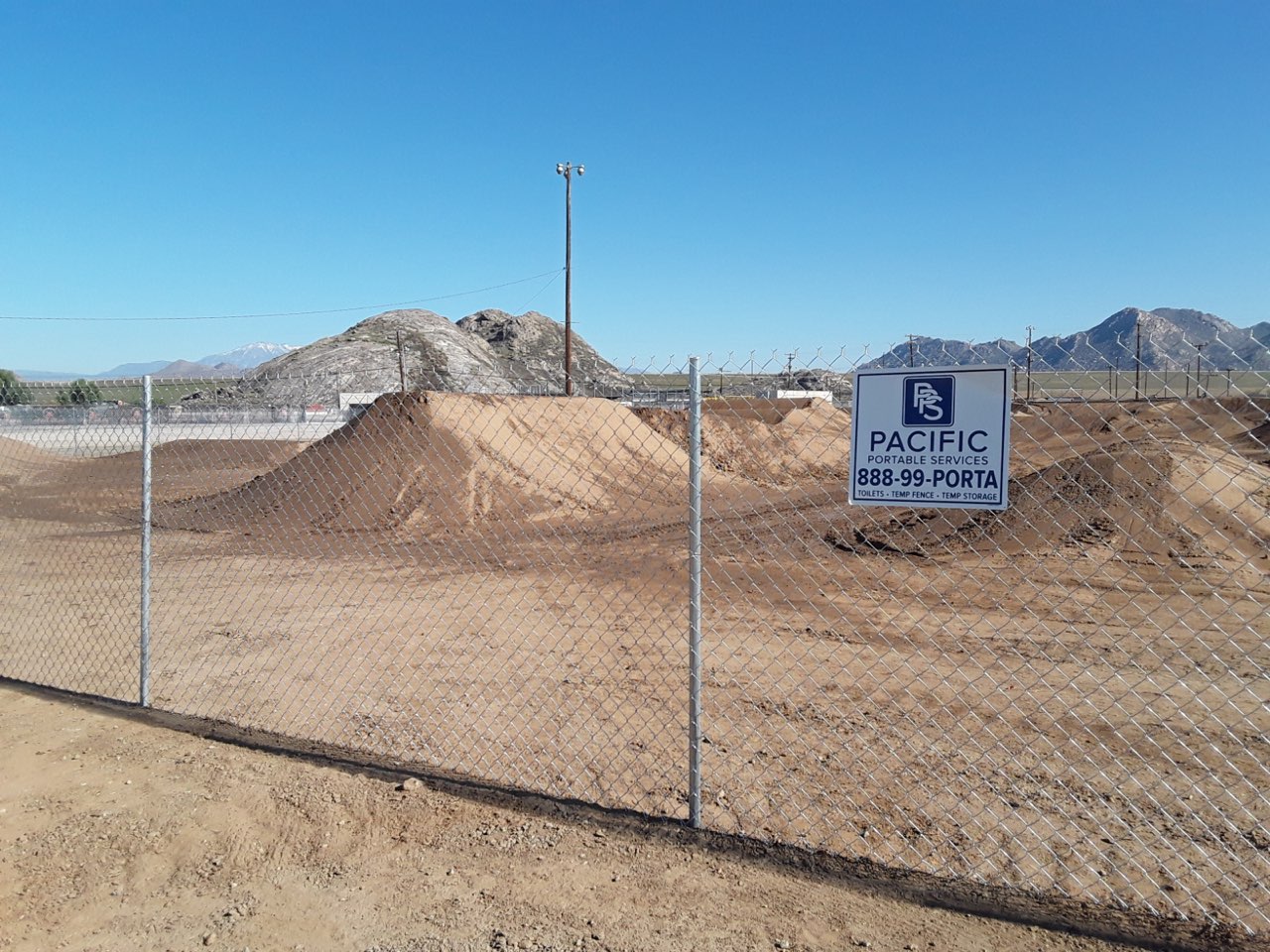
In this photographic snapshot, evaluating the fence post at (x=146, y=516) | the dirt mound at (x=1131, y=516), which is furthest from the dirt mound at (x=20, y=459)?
the dirt mound at (x=1131, y=516)

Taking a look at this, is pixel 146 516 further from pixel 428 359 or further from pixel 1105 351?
pixel 428 359

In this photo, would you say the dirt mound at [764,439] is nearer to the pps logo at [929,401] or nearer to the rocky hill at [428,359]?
the pps logo at [929,401]

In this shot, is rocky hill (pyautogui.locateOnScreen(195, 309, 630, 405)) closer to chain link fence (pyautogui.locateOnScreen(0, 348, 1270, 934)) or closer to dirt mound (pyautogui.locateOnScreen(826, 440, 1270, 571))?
chain link fence (pyautogui.locateOnScreen(0, 348, 1270, 934))

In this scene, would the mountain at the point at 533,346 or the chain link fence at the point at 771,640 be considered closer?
the chain link fence at the point at 771,640

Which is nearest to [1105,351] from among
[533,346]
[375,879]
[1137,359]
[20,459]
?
[1137,359]

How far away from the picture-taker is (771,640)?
859cm

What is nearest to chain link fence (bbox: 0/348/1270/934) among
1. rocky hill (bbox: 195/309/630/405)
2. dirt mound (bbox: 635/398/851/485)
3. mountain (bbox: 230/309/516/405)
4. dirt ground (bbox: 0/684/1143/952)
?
dirt ground (bbox: 0/684/1143/952)

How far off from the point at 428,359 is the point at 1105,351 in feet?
262

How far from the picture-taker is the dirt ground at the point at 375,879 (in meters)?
3.24

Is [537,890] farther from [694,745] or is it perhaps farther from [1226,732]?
[1226,732]

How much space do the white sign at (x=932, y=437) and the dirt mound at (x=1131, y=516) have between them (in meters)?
8.16

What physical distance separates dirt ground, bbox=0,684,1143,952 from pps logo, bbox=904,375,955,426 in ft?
6.29

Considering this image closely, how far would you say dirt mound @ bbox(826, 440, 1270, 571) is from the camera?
12031 mm

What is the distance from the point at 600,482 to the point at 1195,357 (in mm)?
19045
